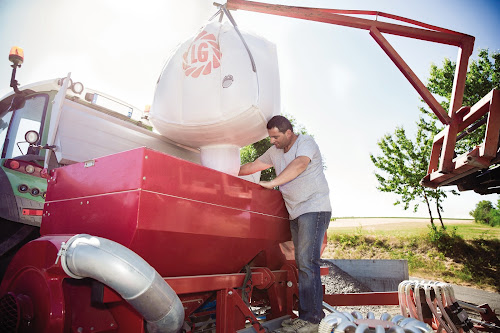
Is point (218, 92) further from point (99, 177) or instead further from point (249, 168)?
point (99, 177)

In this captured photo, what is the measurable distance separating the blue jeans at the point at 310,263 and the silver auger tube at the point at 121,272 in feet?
5.20

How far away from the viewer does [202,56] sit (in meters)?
2.93

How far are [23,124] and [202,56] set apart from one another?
269cm

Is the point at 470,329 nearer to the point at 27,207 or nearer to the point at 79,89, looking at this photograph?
the point at 27,207

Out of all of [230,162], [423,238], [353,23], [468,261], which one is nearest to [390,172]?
[423,238]

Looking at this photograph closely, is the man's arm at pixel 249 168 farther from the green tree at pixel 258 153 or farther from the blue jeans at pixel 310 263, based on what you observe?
the green tree at pixel 258 153

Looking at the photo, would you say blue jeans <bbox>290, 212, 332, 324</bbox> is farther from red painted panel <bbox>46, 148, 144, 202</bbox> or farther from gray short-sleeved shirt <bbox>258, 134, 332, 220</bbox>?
red painted panel <bbox>46, 148, 144, 202</bbox>

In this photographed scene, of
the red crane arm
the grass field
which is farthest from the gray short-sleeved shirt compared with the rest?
the grass field

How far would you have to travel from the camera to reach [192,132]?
3076mm

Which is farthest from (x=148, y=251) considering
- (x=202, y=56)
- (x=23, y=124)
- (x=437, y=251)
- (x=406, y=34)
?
(x=437, y=251)

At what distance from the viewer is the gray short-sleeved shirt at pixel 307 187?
318 cm

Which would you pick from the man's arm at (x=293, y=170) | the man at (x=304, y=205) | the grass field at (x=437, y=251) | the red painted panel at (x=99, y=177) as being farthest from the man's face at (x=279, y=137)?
the grass field at (x=437, y=251)

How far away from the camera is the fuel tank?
6.49ft

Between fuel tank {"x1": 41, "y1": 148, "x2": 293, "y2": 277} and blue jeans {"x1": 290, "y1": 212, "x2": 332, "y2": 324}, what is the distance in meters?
0.49
